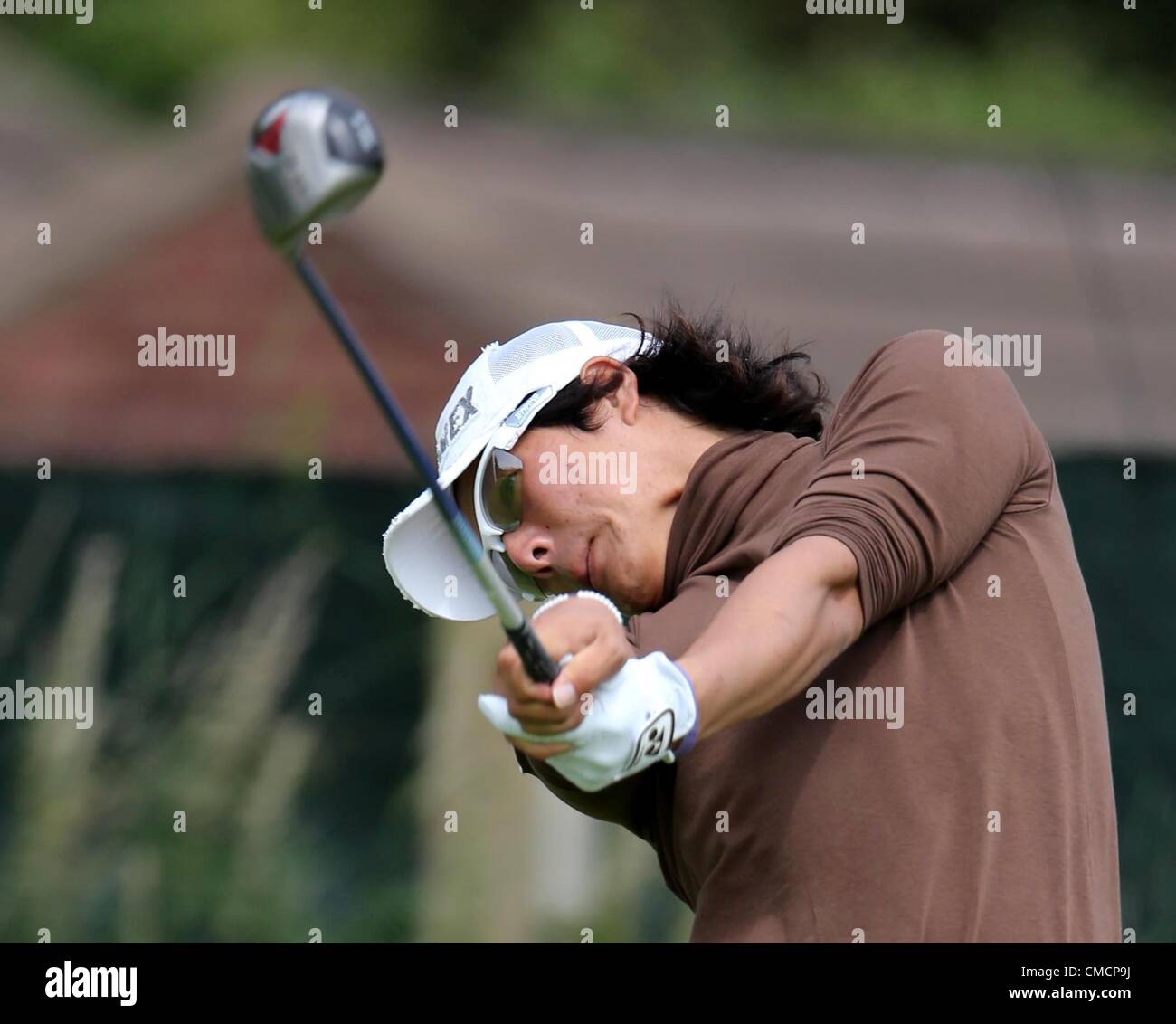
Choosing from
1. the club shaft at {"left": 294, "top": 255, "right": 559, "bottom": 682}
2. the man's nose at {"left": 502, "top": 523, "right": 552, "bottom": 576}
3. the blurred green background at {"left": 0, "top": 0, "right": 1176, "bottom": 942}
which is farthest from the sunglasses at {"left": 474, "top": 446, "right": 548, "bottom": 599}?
the blurred green background at {"left": 0, "top": 0, "right": 1176, "bottom": 942}

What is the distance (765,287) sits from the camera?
7.73 m

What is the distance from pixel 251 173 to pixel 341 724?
14.0ft

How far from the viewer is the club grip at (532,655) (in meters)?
1.86

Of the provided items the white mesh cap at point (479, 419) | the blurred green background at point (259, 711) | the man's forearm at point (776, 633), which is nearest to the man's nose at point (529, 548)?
the white mesh cap at point (479, 419)

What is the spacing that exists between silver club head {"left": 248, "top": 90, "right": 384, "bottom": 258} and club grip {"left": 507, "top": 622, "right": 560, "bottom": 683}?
0.49m

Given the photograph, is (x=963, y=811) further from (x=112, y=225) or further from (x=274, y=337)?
(x=112, y=225)

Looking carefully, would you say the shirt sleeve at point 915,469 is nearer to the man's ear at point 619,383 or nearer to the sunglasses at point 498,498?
the man's ear at point 619,383

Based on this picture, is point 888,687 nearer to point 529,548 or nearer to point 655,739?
point 655,739

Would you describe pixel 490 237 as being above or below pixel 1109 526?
above

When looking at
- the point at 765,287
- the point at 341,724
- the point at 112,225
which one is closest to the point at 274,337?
the point at 112,225

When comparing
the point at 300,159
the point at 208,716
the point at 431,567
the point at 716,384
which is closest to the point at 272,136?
the point at 300,159

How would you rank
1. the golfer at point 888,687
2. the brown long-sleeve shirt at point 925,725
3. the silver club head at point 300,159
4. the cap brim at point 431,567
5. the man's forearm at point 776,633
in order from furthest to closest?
the cap brim at point 431,567 → the brown long-sleeve shirt at point 925,725 → the golfer at point 888,687 → the man's forearm at point 776,633 → the silver club head at point 300,159

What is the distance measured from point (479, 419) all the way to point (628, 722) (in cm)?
100

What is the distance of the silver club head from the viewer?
72.7 inches
